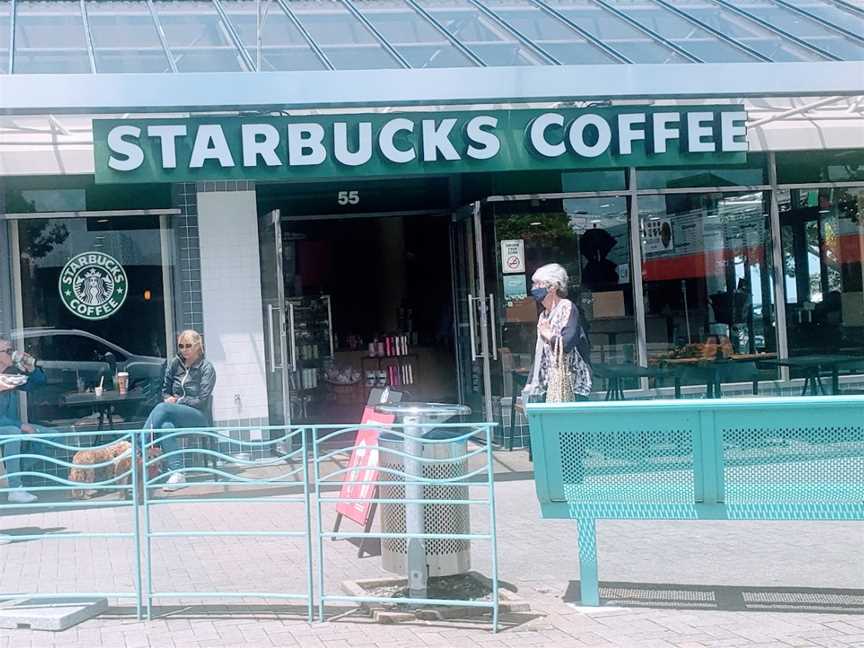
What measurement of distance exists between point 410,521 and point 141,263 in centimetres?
692

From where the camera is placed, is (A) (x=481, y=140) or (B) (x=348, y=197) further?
(B) (x=348, y=197)

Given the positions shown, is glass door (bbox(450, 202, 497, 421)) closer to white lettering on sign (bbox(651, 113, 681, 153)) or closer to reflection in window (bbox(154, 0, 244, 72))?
white lettering on sign (bbox(651, 113, 681, 153))

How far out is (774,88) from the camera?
33.3 feet

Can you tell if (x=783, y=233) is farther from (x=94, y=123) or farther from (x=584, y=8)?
(x=94, y=123)

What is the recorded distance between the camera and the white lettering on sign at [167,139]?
10.1 metres

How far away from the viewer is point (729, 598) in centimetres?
664

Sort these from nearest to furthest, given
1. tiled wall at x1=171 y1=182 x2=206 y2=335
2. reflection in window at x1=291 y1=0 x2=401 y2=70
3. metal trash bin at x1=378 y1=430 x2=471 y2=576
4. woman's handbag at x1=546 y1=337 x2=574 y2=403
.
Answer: metal trash bin at x1=378 y1=430 x2=471 y2=576 < woman's handbag at x1=546 y1=337 x2=574 y2=403 < reflection in window at x1=291 y1=0 x2=401 y2=70 < tiled wall at x1=171 y1=182 x2=206 y2=335

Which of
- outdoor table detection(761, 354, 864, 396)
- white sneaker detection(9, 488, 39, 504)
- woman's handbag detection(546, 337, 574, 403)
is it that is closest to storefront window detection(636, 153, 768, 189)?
outdoor table detection(761, 354, 864, 396)

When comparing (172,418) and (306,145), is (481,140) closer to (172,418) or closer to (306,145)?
(306,145)

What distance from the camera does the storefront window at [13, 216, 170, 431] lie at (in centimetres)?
1210

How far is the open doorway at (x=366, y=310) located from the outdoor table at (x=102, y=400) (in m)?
2.66

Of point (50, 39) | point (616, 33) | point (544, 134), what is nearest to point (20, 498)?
point (50, 39)

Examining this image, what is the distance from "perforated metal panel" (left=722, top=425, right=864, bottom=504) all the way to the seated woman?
5982 mm

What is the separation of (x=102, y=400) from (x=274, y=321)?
6.51 ft
